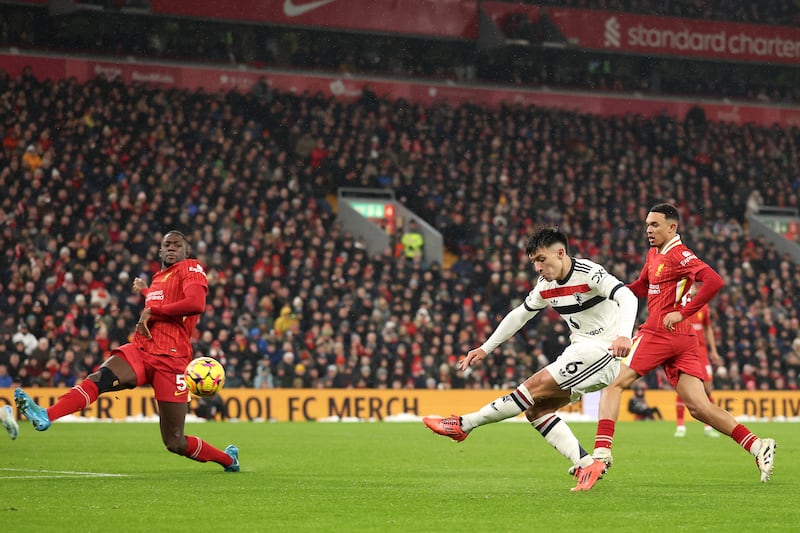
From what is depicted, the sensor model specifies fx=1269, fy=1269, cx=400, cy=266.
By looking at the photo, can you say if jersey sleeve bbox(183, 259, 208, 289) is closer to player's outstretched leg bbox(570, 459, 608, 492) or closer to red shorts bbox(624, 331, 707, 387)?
player's outstretched leg bbox(570, 459, 608, 492)

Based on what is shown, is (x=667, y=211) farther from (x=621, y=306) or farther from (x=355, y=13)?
(x=355, y=13)

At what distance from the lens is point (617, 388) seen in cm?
1202

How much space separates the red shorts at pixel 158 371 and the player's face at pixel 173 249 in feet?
2.92

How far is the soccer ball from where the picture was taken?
12.2 metres

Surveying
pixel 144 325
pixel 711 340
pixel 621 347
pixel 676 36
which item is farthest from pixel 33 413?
pixel 676 36

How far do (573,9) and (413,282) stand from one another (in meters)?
14.3

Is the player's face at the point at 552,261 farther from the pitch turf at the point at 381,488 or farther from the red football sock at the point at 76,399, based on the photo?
the red football sock at the point at 76,399

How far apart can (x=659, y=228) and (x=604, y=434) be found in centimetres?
208

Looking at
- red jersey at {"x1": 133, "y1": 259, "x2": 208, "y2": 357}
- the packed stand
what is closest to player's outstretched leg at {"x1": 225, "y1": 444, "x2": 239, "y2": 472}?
red jersey at {"x1": 133, "y1": 259, "x2": 208, "y2": 357}

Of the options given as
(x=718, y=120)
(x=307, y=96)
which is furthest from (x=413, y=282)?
(x=718, y=120)

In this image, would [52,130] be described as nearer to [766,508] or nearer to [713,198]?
[713,198]

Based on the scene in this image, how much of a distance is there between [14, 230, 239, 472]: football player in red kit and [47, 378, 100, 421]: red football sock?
0.03 metres

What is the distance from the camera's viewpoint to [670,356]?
12203 millimetres

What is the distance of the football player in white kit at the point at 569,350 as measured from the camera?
34.7ft
